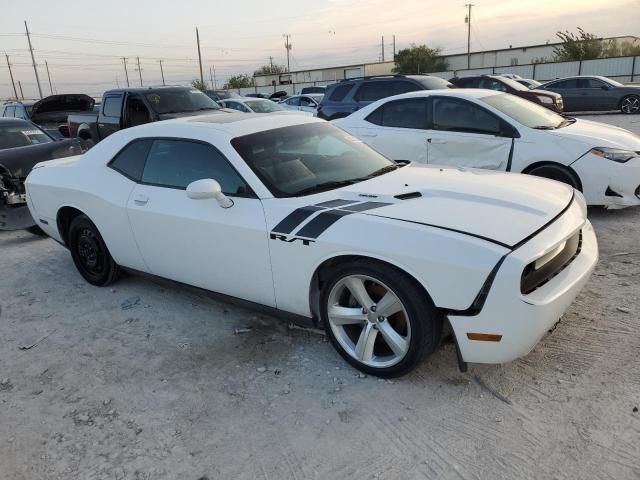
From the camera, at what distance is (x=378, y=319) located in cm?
303

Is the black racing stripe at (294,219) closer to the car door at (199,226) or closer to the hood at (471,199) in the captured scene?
the car door at (199,226)

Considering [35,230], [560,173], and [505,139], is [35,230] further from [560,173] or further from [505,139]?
[560,173]

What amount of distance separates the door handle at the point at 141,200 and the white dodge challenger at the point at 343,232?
0.01 metres

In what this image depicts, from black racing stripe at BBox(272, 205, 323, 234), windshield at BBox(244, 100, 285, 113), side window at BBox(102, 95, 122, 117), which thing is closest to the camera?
black racing stripe at BBox(272, 205, 323, 234)

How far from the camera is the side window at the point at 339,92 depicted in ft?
35.5

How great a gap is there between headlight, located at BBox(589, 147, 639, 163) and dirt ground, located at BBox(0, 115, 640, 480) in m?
2.00

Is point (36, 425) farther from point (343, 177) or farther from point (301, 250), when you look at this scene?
point (343, 177)

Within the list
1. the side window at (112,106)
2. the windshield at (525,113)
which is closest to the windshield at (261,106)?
the side window at (112,106)

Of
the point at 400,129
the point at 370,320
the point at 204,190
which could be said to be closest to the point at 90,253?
the point at 204,190

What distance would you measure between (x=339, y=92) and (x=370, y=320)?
8.61 meters

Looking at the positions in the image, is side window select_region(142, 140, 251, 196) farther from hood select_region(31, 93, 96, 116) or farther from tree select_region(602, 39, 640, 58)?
tree select_region(602, 39, 640, 58)

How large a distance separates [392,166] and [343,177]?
0.61m

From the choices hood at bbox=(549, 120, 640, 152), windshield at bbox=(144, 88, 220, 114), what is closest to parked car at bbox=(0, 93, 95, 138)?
windshield at bbox=(144, 88, 220, 114)

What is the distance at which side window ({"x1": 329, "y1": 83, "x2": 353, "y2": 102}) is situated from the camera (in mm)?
10831
